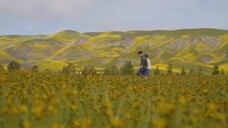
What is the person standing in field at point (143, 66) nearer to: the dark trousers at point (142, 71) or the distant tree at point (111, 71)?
the dark trousers at point (142, 71)

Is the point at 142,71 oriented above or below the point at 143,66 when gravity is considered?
below

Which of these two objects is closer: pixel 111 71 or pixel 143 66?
pixel 143 66

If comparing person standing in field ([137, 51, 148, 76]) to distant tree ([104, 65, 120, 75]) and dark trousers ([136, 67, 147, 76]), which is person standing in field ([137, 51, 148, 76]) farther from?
distant tree ([104, 65, 120, 75])

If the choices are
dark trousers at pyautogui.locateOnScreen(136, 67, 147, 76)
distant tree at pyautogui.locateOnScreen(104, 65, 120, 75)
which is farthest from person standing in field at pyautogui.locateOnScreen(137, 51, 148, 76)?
distant tree at pyautogui.locateOnScreen(104, 65, 120, 75)

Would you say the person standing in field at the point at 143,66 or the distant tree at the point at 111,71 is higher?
the person standing in field at the point at 143,66

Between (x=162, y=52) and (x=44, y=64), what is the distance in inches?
2817

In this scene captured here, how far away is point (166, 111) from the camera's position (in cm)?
336

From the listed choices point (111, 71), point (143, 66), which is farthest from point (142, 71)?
point (111, 71)

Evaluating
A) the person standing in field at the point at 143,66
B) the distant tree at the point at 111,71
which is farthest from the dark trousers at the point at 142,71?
the distant tree at the point at 111,71

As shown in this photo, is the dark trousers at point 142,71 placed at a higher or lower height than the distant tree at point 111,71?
higher

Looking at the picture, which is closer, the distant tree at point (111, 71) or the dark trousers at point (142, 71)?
the dark trousers at point (142, 71)

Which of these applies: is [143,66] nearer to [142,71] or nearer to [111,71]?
[142,71]

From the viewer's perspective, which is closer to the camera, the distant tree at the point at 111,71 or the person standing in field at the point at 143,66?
the person standing in field at the point at 143,66

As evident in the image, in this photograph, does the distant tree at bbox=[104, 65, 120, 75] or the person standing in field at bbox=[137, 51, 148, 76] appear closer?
the person standing in field at bbox=[137, 51, 148, 76]
